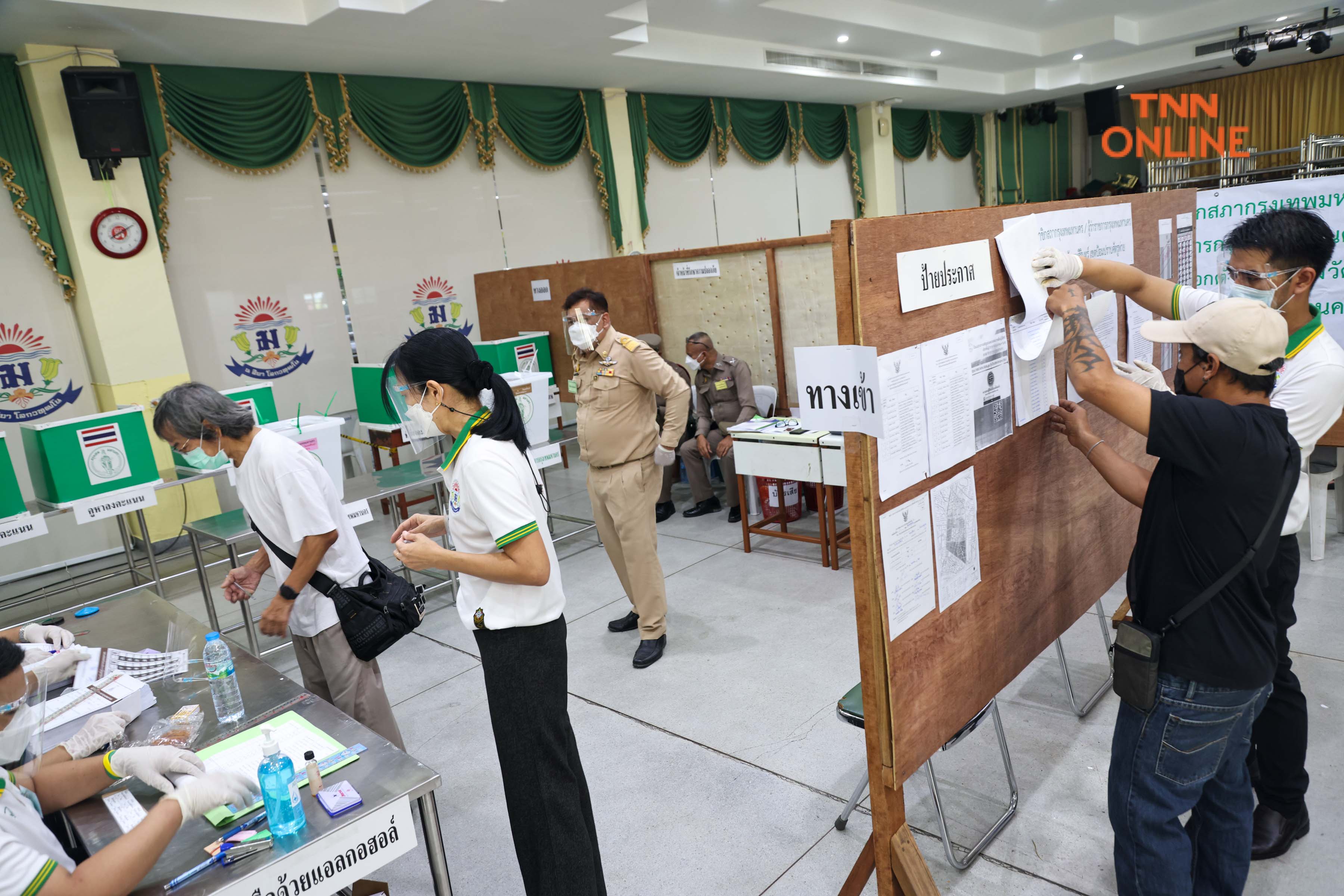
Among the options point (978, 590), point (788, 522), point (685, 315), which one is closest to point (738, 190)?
point (685, 315)

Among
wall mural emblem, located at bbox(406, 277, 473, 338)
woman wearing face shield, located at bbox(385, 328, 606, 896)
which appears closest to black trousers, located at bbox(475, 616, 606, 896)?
woman wearing face shield, located at bbox(385, 328, 606, 896)

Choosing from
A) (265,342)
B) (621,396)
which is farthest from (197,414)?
(265,342)

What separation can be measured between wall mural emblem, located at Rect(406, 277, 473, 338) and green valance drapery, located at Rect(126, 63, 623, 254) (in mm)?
1043

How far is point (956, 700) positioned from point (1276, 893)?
3.10ft

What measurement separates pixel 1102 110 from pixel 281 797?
15404mm

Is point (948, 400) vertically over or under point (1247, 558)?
over

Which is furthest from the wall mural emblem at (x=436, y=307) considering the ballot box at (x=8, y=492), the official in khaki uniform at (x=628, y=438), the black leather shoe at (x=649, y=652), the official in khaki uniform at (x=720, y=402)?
the black leather shoe at (x=649, y=652)

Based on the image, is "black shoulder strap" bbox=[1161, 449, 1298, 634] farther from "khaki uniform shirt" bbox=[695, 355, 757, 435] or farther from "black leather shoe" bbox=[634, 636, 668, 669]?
"khaki uniform shirt" bbox=[695, 355, 757, 435]

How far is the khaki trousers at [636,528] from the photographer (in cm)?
352

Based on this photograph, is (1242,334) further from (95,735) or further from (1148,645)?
(95,735)

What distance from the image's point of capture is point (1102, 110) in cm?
1327

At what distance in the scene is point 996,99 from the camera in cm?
1259

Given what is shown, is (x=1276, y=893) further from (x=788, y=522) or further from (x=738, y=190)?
(x=738, y=190)

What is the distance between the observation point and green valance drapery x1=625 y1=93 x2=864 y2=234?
909cm
